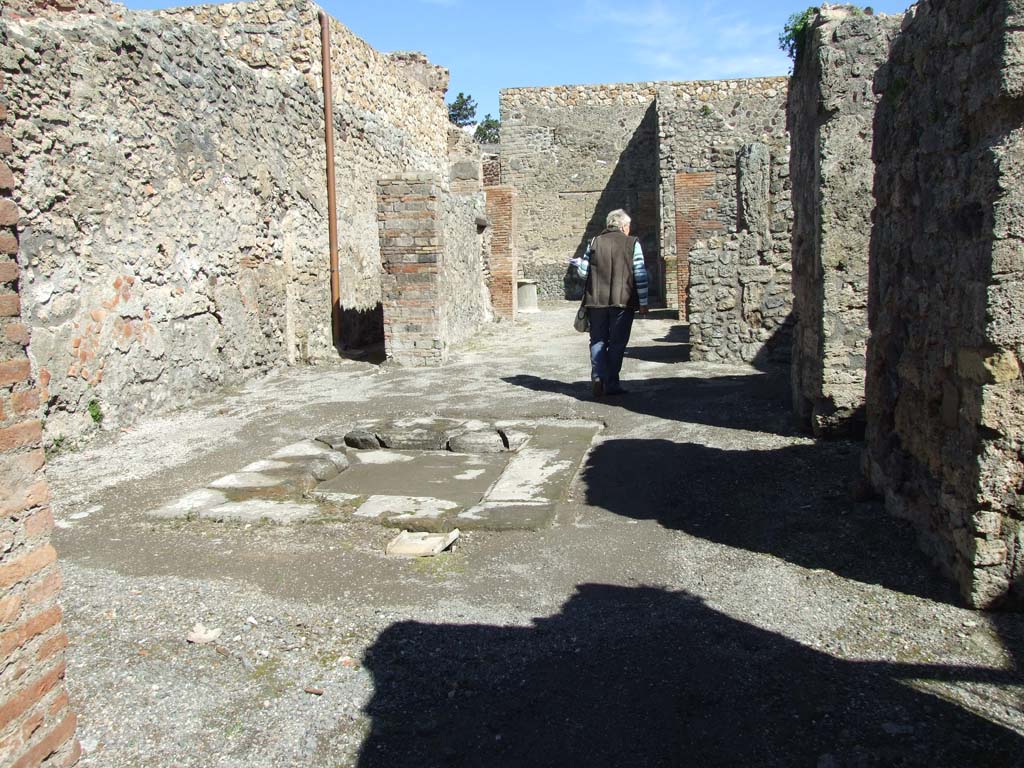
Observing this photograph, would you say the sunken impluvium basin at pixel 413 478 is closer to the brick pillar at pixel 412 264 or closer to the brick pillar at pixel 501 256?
the brick pillar at pixel 412 264

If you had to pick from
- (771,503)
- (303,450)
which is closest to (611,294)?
(303,450)

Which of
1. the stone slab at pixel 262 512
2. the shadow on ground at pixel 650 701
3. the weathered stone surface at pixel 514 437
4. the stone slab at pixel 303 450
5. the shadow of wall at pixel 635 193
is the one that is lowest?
the shadow on ground at pixel 650 701

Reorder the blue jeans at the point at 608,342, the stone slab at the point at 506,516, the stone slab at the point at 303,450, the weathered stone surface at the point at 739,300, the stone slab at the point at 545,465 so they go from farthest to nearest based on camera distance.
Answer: the weathered stone surface at the point at 739,300 < the blue jeans at the point at 608,342 < the stone slab at the point at 303,450 < the stone slab at the point at 545,465 < the stone slab at the point at 506,516

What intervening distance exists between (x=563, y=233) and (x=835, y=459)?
806 inches

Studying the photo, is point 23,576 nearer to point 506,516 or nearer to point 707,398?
point 506,516

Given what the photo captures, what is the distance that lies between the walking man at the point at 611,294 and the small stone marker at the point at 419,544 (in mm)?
3743

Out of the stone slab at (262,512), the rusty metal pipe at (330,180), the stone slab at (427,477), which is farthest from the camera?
the rusty metal pipe at (330,180)

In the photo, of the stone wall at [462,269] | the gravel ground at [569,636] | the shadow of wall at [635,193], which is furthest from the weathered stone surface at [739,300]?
the shadow of wall at [635,193]

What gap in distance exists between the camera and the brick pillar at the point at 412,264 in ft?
33.2

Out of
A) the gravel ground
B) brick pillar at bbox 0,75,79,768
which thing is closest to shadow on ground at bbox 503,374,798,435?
the gravel ground

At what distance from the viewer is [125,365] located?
7.01 meters

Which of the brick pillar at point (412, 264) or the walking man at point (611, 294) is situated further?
the brick pillar at point (412, 264)

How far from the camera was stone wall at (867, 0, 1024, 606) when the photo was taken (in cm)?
283

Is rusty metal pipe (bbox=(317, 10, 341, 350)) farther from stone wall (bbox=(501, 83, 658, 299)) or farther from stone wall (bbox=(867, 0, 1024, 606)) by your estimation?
stone wall (bbox=(501, 83, 658, 299))
